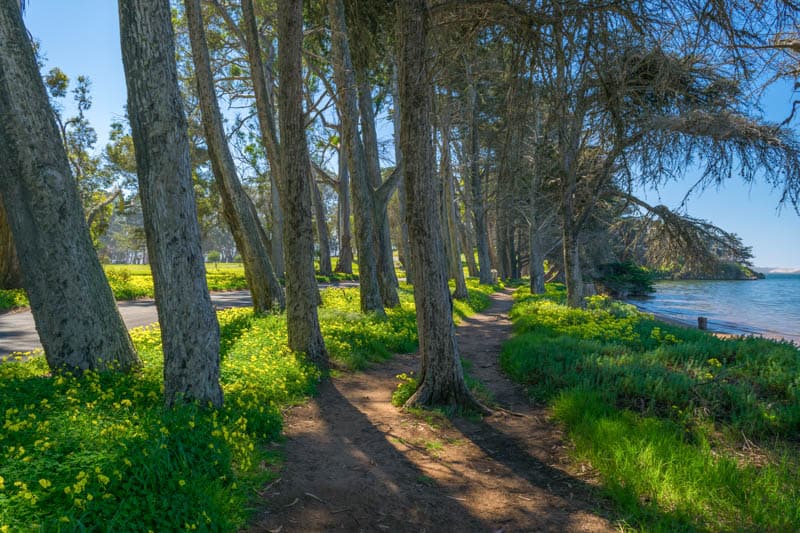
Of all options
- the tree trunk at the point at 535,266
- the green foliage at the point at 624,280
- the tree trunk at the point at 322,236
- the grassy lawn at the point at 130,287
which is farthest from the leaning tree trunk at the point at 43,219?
the green foliage at the point at 624,280

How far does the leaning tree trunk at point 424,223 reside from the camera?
17.4 ft

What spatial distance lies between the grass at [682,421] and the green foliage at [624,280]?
76.9 ft

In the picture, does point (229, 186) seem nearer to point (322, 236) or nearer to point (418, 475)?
point (418, 475)

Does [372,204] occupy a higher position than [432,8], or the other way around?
[432,8]

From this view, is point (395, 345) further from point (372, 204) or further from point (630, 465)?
point (630, 465)

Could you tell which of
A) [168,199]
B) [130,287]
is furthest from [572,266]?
[130,287]

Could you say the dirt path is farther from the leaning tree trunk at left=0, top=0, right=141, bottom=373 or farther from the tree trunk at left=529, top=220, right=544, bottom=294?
the tree trunk at left=529, top=220, right=544, bottom=294

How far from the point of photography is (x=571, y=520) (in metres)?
3.32

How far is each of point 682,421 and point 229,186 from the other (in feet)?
30.9

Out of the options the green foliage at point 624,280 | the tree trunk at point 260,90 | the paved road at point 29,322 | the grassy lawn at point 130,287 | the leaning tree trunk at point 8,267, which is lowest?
the green foliage at point 624,280

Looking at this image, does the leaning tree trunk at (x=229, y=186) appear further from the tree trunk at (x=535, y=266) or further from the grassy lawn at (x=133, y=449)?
the tree trunk at (x=535, y=266)

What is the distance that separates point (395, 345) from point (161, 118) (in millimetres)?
6243

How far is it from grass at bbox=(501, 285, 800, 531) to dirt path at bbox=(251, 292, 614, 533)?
0.36 meters

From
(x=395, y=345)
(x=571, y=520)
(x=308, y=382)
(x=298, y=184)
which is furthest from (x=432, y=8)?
(x=395, y=345)
